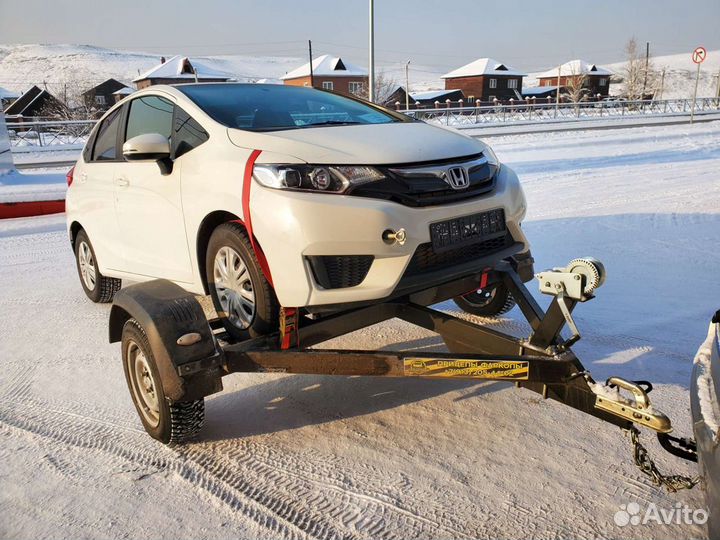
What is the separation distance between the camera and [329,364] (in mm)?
3053

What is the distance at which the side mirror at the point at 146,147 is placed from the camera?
3641 millimetres

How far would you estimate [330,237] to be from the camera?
2.96m

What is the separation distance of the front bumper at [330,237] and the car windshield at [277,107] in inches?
A: 32.9

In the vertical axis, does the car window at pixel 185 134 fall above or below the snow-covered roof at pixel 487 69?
below

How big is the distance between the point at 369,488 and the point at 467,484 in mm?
441

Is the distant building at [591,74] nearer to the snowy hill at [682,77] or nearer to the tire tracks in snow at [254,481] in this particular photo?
the snowy hill at [682,77]

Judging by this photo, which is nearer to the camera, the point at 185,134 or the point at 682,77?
the point at 185,134

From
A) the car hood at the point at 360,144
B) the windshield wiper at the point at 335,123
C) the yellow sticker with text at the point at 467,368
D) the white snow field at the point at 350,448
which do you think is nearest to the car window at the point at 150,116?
the car hood at the point at 360,144

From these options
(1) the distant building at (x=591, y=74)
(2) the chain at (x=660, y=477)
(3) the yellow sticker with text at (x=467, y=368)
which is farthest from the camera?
(1) the distant building at (x=591, y=74)

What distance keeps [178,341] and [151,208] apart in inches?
54.7

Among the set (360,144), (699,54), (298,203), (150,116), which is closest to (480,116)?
(699,54)

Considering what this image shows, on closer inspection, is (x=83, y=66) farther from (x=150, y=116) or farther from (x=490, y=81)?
(x=150, y=116)

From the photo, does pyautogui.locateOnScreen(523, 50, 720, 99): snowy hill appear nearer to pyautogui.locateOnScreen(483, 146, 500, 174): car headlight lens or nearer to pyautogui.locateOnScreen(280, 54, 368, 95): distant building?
pyautogui.locateOnScreen(280, 54, 368, 95): distant building

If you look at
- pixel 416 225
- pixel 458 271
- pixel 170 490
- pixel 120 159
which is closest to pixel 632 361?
pixel 458 271
